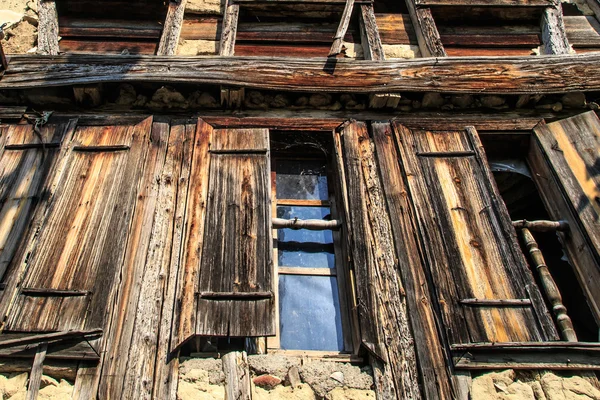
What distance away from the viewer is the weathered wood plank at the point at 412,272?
9.75 ft

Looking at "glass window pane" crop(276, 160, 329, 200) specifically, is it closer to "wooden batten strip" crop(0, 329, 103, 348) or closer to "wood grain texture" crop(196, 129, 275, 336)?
"wood grain texture" crop(196, 129, 275, 336)

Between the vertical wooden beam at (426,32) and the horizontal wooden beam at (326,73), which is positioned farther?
the vertical wooden beam at (426,32)

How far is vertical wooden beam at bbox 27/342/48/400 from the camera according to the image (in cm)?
269

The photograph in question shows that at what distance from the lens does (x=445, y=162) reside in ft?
13.5

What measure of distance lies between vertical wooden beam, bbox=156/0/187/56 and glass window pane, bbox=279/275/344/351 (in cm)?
276

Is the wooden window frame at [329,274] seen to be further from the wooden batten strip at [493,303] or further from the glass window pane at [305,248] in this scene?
the wooden batten strip at [493,303]

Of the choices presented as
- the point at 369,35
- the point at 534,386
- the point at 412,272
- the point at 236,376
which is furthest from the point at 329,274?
the point at 369,35

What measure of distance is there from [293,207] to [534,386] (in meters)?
2.21

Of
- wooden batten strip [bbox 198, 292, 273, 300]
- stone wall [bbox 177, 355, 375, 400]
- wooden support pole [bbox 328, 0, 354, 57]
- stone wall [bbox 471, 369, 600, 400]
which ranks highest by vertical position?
wooden support pole [bbox 328, 0, 354, 57]

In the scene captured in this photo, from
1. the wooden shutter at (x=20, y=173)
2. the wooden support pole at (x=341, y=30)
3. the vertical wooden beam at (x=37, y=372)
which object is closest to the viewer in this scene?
the vertical wooden beam at (x=37, y=372)

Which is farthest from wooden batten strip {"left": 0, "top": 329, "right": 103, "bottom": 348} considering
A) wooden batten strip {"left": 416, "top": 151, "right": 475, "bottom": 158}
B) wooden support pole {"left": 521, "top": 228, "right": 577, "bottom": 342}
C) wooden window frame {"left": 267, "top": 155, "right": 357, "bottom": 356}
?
wooden support pole {"left": 521, "top": 228, "right": 577, "bottom": 342}

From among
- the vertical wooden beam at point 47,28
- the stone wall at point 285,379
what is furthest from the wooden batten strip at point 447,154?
the vertical wooden beam at point 47,28

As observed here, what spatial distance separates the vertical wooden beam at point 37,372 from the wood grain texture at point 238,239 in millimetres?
871

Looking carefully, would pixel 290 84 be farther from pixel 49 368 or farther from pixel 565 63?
pixel 49 368
